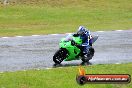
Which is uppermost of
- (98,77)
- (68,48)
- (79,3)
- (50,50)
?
(98,77)

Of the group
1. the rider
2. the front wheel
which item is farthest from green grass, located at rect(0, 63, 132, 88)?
the rider

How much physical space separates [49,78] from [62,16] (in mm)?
22028

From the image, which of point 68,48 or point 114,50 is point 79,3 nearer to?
Answer: point 114,50

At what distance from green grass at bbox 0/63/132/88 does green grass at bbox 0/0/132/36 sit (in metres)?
12.1

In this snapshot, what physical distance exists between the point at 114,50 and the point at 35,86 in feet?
25.9

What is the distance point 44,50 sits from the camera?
1892cm

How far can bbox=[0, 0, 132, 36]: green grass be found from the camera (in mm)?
28438

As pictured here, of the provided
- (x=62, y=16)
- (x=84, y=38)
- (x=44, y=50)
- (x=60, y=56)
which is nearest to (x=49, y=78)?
(x=60, y=56)

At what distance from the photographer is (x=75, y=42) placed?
15859mm

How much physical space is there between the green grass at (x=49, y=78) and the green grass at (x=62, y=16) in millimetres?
12058

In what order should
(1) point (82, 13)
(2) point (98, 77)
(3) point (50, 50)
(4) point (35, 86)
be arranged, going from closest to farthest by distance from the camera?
(2) point (98, 77) < (4) point (35, 86) < (3) point (50, 50) < (1) point (82, 13)

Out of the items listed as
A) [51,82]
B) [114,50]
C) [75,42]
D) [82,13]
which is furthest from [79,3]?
[51,82]

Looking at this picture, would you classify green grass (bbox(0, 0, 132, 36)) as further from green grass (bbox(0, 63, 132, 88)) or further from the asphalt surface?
green grass (bbox(0, 63, 132, 88))

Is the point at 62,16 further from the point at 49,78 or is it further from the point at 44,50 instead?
the point at 49,78
